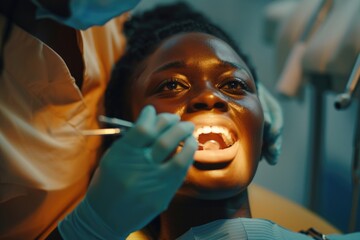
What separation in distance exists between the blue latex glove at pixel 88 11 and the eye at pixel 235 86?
11.9 inches

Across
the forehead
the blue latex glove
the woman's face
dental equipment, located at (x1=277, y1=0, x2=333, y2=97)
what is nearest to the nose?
the woman's face

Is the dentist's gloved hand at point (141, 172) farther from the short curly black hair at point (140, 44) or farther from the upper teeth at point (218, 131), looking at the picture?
the short curly black hair at point (140, 44)

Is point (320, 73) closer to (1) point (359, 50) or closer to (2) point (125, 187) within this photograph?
(1) point (359, 50)

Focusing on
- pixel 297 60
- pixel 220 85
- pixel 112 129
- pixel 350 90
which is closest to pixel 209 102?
pixel 220 85

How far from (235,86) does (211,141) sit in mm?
198

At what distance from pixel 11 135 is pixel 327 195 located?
1750 millimetres

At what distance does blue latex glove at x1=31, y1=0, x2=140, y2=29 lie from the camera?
86cm

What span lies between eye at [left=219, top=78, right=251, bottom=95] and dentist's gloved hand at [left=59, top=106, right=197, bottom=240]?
315 millimetres

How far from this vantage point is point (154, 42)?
1.30 m

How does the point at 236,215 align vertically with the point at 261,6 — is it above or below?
above

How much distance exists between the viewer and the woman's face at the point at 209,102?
0.94 metres

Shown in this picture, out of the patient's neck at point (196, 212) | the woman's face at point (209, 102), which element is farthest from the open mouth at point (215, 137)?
the patient's neck at point (196, 212)

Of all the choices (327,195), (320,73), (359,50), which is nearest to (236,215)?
(359,50)

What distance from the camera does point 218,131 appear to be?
982 millimetres
